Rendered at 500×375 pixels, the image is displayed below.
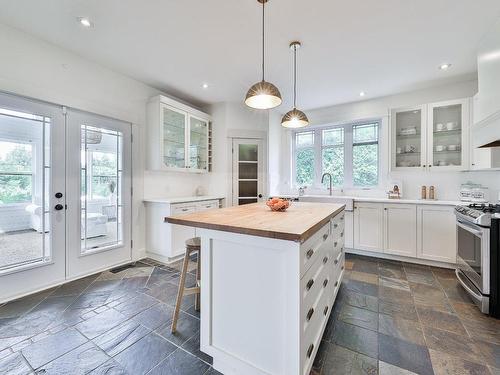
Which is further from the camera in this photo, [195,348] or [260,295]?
[195,348]

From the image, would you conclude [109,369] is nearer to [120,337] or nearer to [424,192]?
[120,337]

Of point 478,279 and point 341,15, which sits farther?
point 478,279

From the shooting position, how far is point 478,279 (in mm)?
2307

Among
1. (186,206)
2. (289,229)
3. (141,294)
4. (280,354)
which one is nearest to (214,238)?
(289,229)

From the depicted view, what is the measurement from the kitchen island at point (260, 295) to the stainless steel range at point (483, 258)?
1812 millimetres

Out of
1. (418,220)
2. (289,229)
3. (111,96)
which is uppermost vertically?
(111,96)

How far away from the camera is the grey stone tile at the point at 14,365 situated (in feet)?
4.96

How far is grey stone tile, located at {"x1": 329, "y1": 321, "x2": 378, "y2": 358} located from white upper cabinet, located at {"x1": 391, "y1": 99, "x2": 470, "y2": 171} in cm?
295

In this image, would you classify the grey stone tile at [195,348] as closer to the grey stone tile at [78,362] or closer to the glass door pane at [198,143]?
the grey stone tile at [78,362]

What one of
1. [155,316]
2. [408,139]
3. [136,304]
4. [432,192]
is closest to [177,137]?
[136,304]

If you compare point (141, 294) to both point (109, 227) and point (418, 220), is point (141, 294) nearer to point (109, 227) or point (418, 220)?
point (109, 227)

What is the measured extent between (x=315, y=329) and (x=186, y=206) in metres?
2.63

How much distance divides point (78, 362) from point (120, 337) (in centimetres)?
30

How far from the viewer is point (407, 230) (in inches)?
137
